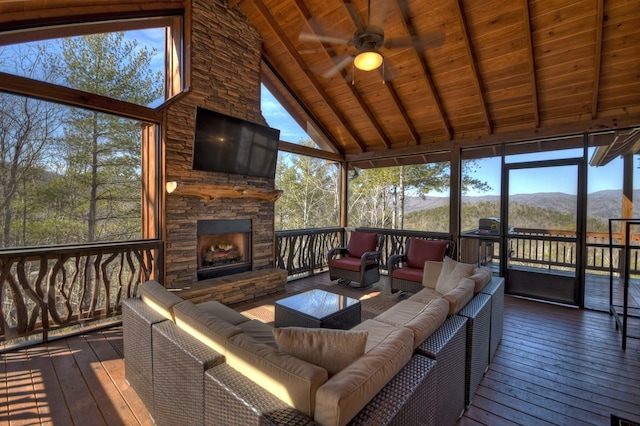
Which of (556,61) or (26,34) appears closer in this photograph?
(26,34)

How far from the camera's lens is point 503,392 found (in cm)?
243

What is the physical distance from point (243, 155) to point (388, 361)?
4147 millimetres

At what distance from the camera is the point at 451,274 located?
330cm

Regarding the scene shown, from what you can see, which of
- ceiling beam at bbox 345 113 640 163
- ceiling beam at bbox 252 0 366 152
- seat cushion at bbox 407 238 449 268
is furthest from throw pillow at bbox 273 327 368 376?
ceiling beam at bbox 345 113 640 163

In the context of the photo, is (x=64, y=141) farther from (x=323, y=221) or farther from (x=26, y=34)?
(x=323, y=221)

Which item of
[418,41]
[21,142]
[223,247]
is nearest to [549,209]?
[418,41]

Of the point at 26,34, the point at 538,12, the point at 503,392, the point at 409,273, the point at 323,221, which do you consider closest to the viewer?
the point at 503,392

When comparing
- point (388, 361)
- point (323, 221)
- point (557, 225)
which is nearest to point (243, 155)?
point (388, 361)

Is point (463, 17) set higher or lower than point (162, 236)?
higher

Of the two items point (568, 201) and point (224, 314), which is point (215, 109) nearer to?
point (224, 314)

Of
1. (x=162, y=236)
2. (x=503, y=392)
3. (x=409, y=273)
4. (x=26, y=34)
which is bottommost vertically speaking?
(x=503, y=392)

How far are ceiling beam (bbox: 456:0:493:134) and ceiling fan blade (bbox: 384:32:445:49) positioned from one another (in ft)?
4.12

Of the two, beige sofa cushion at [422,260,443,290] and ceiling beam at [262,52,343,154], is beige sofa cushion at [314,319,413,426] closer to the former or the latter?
beige sofa cushion at [422,260,443,290]

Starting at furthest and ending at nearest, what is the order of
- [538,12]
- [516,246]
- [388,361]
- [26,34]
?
1. [516,246]
2. [538,12]
3. [26,34]
4. [388,361]
